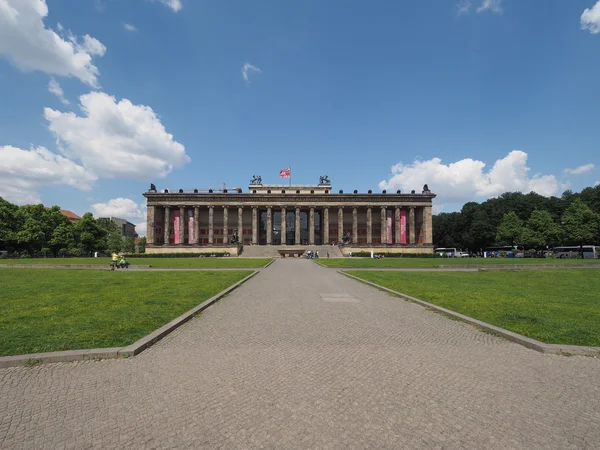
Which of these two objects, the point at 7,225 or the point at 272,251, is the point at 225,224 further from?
the point at 7,225

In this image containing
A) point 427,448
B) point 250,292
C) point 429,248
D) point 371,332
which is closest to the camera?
point 427,448

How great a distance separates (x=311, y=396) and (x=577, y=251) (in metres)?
93.5

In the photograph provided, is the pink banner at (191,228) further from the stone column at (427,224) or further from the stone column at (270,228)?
the stone column at (427,224)

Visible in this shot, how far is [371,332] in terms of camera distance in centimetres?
815

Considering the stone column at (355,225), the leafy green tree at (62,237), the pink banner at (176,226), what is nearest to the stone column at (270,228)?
the stone column at (355,225)

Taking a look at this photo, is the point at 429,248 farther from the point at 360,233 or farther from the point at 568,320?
the point at 568,320

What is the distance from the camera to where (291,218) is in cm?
9669

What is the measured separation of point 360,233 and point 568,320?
3462 inches

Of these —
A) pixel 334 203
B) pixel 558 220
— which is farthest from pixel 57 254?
pixel 558 220

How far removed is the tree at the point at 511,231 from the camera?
77562 mm

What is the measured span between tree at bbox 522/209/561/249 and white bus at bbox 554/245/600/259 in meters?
3.54

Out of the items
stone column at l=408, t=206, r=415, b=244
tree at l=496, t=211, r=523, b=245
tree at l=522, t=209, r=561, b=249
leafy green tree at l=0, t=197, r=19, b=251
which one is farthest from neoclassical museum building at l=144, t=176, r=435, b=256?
leafy green tree at l=0, t=197, r=19, b=251

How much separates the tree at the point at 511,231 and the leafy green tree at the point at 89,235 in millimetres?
97471

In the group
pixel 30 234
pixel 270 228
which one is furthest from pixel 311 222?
pixel 30 234
